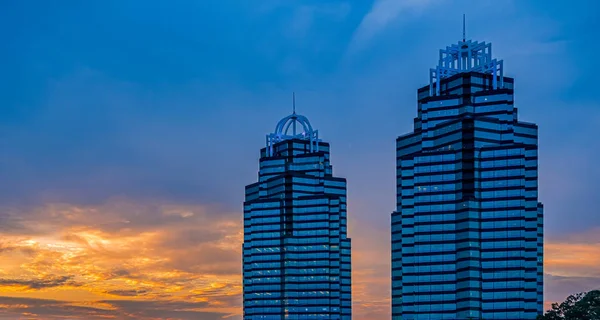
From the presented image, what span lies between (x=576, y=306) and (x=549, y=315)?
1041 cm

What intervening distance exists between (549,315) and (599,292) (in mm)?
14070

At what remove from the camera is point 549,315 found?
195 m

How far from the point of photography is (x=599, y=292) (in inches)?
7283

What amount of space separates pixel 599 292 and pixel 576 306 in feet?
17.7

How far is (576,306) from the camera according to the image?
609ft
